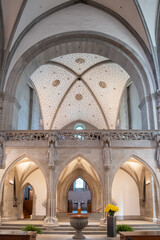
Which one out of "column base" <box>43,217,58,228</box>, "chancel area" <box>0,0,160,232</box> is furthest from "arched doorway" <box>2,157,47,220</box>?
"column base" <box>43,217,58,228</box>

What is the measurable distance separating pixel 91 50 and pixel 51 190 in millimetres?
9094

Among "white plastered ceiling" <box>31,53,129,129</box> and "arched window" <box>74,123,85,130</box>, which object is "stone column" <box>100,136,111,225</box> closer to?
"white plastered ceiling" <box>31,53,129,129</box>

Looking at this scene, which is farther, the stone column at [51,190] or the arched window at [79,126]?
the arched window at [79,126]

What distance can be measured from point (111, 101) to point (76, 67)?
4615mm

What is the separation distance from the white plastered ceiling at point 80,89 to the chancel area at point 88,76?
12 cm

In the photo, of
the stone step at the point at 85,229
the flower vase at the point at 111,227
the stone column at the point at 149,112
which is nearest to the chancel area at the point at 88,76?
the stone column at the point at 149,112

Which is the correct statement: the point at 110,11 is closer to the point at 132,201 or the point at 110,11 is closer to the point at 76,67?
the point at 76,67

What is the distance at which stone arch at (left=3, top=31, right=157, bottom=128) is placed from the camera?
14.7 metres

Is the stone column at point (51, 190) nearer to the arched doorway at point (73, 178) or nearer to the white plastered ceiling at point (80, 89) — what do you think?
the arched doorway at point (73, 178)

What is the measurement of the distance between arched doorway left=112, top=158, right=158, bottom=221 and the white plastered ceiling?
7.29m

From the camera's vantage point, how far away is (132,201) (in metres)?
17.4

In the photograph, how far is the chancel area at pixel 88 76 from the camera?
13039 mm

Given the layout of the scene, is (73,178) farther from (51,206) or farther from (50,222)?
(50,222)

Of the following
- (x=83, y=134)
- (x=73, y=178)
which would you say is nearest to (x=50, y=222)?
(x=83, y=134)
